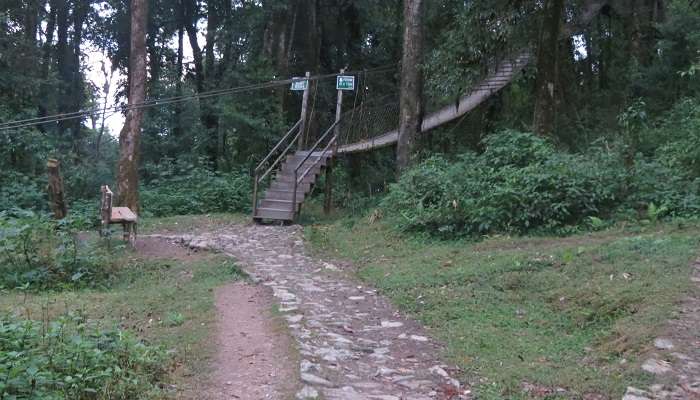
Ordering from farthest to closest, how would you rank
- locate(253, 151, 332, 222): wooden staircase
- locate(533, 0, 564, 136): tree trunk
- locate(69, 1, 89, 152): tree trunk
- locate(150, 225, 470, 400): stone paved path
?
1. locate(69, 1, 89, 152): tree trunk
2. locate(253, 151, 332, 222): wooden staircase
3. locate(533, 0, 564, 136): tree trunk
4. locate(150, 225, 470, 400): stone paved path

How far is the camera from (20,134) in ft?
65.8

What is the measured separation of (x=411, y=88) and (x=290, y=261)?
664 cm

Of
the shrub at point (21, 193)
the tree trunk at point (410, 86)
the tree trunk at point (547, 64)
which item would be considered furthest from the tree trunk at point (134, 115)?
the tree trunk at point (547, 64)

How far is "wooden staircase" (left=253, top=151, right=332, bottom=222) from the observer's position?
1557 centimetres

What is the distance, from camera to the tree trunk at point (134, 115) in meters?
15.5

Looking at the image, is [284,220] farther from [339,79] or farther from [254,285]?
[254,285]

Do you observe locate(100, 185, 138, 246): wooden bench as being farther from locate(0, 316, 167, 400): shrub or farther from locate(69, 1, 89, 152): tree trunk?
locate(69, 1, 89, 152): tree trunk

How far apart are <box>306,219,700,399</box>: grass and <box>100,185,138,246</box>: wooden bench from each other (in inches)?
174

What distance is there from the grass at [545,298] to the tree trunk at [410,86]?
200 inches

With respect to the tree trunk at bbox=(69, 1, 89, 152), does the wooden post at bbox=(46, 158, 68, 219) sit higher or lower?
lower

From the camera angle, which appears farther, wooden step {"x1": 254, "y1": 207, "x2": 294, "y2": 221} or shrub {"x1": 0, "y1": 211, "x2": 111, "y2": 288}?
wooden step {"x1": 254, "y1": 207, "x2": 294, "y2": 221}

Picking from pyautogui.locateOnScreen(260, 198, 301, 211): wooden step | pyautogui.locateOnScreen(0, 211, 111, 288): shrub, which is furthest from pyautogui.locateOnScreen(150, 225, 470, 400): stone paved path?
pyautogui.locateOnScreen(260, 198, 301, 211): wooden step

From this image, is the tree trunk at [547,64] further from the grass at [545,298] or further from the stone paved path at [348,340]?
the stone paved path at [348,340]

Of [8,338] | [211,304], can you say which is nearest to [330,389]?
[8,338]
